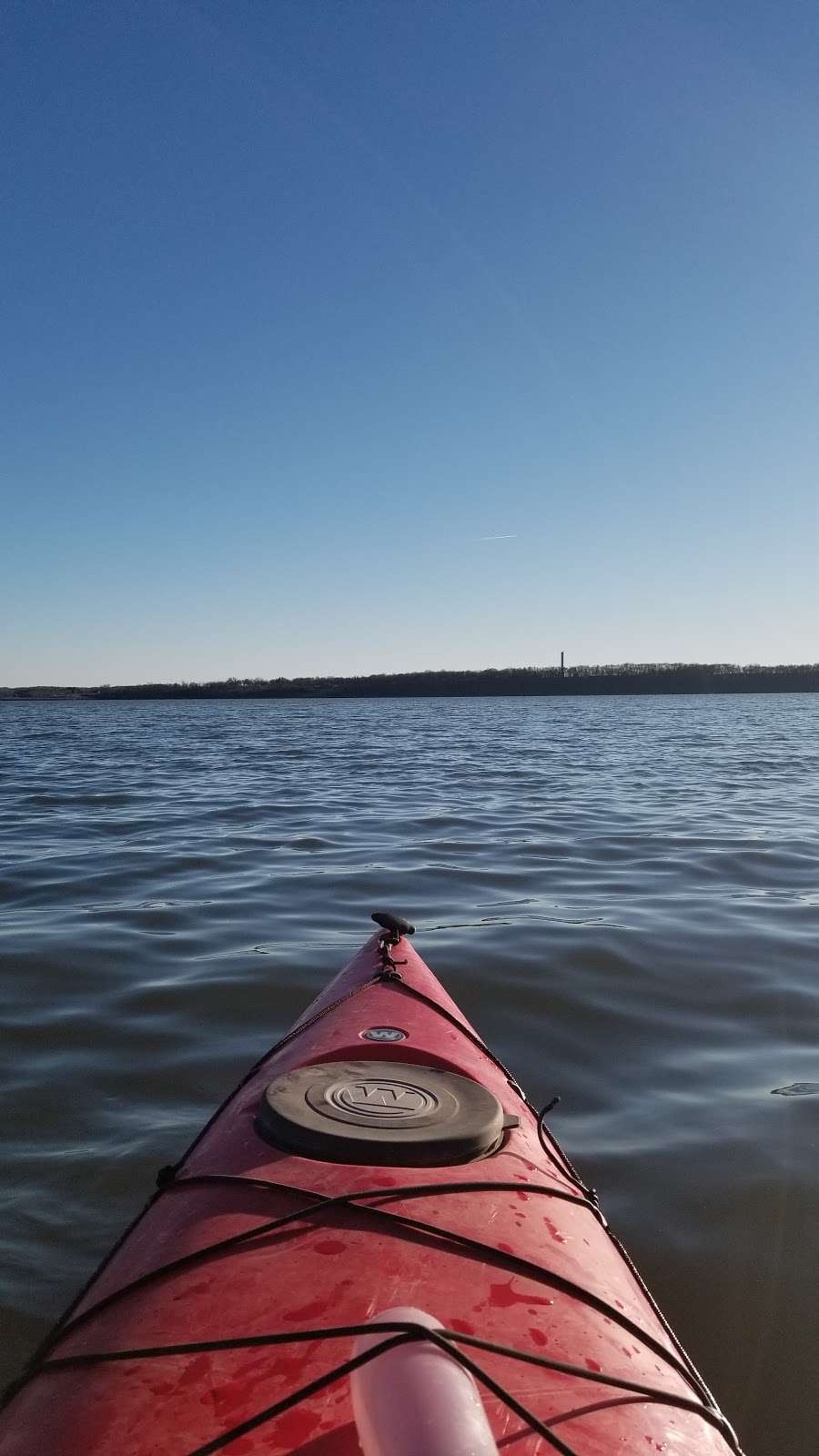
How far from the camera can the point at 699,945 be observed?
6266 mm

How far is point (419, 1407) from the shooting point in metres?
1.18

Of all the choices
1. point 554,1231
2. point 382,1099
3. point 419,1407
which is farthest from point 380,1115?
point 419,1407

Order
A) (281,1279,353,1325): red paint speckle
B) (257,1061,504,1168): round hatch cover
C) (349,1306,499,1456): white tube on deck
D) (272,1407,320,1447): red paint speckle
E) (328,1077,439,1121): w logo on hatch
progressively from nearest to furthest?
1. (349,1306,499,1456): white tube on deck
2. (272,1407,320,1447): red paint speckle
3. (281,1279,353,1325): red paint speckle
4. (257,1061,504,1168): round hatch cover
5. (328,1077,439,1121): w logo on hatch

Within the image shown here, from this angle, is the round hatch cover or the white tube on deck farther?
the round hatch cover

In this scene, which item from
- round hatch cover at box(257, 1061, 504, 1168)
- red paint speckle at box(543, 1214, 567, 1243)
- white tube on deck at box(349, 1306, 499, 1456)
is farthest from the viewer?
round hatch cover at box(257, 1061, 504, 1168)

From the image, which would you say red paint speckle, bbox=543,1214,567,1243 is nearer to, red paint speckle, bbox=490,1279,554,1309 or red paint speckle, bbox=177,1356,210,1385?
red paint speckle, bbox=490,1279,554,1309

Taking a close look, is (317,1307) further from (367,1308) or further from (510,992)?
(510,992)

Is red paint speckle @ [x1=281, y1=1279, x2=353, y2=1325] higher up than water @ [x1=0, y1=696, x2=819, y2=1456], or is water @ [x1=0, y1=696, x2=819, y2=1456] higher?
red paint speckle @ [x1=281, y1=1279, x2=353, y2=1325]

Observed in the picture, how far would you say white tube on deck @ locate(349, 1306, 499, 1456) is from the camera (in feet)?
3.73

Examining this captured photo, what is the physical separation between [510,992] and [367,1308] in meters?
3.73

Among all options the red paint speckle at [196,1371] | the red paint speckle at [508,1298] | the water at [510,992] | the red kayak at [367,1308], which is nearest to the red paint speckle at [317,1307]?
the red kayak at [367,1308]

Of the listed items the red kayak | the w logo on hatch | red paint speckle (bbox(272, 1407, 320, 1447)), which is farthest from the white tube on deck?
the w logo on hatch

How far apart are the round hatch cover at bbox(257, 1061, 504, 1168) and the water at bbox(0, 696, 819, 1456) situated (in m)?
1.00

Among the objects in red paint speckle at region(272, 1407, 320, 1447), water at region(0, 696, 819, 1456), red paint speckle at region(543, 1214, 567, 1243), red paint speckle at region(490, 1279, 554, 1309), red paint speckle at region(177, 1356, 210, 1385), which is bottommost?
water at region(0, 696, 819, 1456)
